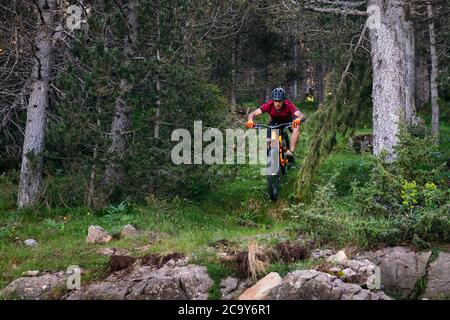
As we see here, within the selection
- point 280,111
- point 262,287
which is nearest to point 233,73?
point 280,111

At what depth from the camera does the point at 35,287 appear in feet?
29.5

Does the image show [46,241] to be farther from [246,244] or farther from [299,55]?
[299,55]

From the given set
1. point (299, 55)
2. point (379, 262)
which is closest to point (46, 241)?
point (379, 262)

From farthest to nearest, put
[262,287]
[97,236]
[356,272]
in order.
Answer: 1. [97,236]
2. [356,272]
3. [262,287]

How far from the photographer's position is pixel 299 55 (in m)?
37.0

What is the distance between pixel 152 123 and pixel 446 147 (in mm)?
10828

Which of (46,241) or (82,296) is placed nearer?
(82,296)

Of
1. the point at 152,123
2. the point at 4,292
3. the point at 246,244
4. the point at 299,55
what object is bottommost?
the point at 4,292

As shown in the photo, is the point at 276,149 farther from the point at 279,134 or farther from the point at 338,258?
the point at 338,258

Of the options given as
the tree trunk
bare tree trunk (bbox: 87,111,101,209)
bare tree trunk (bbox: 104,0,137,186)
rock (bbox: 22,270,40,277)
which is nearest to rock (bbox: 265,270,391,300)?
rock (bbox: 22,270,40,277)

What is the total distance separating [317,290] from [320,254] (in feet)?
5.34

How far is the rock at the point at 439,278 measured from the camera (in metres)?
8.42

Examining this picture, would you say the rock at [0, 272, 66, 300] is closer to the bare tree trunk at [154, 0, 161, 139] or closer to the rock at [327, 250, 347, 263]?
the rock at [327, 250, 347, 263]
